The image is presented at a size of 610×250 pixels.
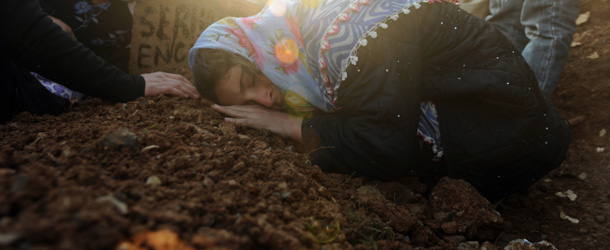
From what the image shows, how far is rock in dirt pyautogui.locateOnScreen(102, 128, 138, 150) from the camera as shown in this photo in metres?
1.07

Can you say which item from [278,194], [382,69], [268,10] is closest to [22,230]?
[278,194]

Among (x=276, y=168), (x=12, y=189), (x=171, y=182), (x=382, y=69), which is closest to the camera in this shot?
(x=12, y=189)

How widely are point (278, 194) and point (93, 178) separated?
0.49 metres

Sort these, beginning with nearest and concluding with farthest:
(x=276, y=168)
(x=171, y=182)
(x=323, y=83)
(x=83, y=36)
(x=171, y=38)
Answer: (x=171, y=182)
(x=276, y=168)
(x=323, y=83)
(x=83, y=36)
(x=171, y=38)

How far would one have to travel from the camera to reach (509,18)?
106 inches

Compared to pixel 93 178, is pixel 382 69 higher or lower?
higher

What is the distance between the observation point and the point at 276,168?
1.24 meters

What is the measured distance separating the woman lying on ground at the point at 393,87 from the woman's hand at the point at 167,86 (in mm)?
240

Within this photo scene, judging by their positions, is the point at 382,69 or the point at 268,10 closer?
the point at 382,69

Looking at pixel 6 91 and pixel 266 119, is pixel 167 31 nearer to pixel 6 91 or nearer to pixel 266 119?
pixel 6 91

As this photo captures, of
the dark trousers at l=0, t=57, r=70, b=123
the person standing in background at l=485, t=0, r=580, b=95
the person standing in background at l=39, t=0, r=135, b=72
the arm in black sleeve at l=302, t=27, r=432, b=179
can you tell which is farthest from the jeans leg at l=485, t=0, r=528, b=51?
the dark trousers at l=0, t=57, r=70, b=123

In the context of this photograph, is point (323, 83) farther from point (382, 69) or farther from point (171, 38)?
point (171, 38)

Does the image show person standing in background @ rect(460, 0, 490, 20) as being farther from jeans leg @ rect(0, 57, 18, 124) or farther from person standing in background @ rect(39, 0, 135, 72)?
jeans leg @ rect(0, 57, 18, 124)

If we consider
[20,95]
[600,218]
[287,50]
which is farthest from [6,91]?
[600,218]
